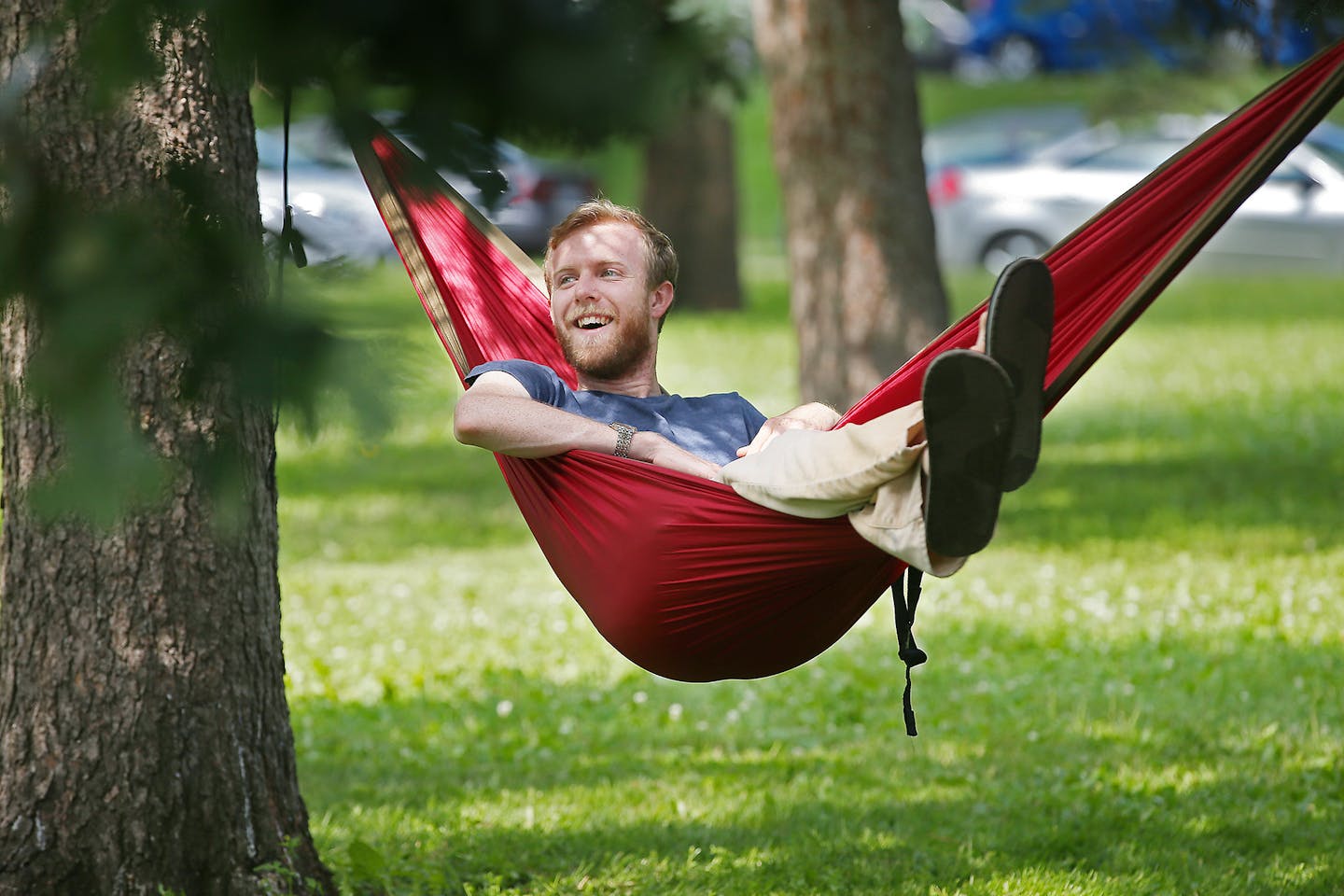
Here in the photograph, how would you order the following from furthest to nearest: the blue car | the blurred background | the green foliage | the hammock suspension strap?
the blurred background
the blue car
the hammock suspension strap
the green foliage

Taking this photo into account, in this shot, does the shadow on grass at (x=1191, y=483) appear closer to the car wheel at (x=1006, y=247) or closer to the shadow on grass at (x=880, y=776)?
the shadow on grass at (x=880, y=776)

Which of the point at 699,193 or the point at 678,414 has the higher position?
the point at 699,193

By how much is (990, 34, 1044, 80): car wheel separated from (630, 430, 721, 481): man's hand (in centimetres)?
1864

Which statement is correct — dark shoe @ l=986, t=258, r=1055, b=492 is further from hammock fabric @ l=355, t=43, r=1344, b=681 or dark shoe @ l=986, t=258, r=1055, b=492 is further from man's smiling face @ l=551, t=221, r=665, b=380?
man's smiling face @ l=551, t=221, r=665, b=380

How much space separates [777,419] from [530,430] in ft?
1.95

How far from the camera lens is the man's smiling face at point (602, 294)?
3014mm

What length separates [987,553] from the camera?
21.0 feet

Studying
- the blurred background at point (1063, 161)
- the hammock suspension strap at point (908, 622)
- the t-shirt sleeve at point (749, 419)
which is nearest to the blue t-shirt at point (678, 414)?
the t-shirt sleeve at point (749, 419)

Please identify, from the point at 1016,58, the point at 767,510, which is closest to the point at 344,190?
the point at 767,510

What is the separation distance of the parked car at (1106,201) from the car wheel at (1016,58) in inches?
259

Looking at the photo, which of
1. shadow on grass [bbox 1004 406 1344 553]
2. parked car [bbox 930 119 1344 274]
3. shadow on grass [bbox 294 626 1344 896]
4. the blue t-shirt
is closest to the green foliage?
the blue t-shirt

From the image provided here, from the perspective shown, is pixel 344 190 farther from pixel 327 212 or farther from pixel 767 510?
pixel 767 510

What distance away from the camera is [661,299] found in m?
3.10

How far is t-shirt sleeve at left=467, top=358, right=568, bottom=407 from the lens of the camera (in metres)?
2.84
